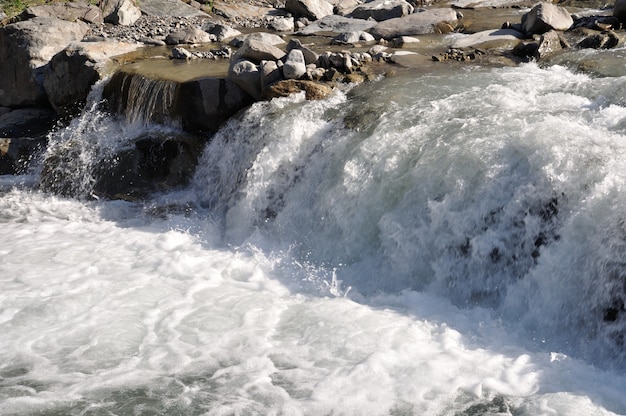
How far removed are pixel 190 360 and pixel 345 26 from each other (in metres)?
8.97

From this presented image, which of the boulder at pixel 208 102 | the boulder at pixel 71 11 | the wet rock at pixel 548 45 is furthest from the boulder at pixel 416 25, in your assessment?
the boulder at pixel 71 11

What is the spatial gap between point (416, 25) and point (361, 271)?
6.39 meters

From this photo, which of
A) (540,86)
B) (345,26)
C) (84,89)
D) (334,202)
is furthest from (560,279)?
(345,26)

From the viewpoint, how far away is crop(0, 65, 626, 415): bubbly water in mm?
4641

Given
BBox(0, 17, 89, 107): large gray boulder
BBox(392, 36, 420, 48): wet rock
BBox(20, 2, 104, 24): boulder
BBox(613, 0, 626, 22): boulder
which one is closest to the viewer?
BBox(613, 0, 626, 22): boulder

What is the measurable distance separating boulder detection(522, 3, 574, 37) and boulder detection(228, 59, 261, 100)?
159 inches

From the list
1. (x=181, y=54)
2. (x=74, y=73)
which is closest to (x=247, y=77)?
(x=181, y=54)

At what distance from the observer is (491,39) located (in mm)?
10047

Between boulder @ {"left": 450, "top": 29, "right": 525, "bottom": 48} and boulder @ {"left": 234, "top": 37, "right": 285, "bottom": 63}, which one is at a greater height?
boulder @ {"left": 450, "top": 29, "right": 525, "bottom": 48}

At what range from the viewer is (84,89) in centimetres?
1023

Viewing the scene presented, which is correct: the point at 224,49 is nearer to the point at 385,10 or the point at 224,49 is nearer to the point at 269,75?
the point at 269,75

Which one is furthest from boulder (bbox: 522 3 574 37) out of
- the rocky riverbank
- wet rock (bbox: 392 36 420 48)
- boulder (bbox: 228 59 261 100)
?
boulder (bbox: 228 59 261 100)

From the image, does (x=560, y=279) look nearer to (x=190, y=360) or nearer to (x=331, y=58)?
(x=190, y=360)

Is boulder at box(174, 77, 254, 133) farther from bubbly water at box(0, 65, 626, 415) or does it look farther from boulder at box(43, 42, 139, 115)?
boulder at box(43, 42, 139, 115)
